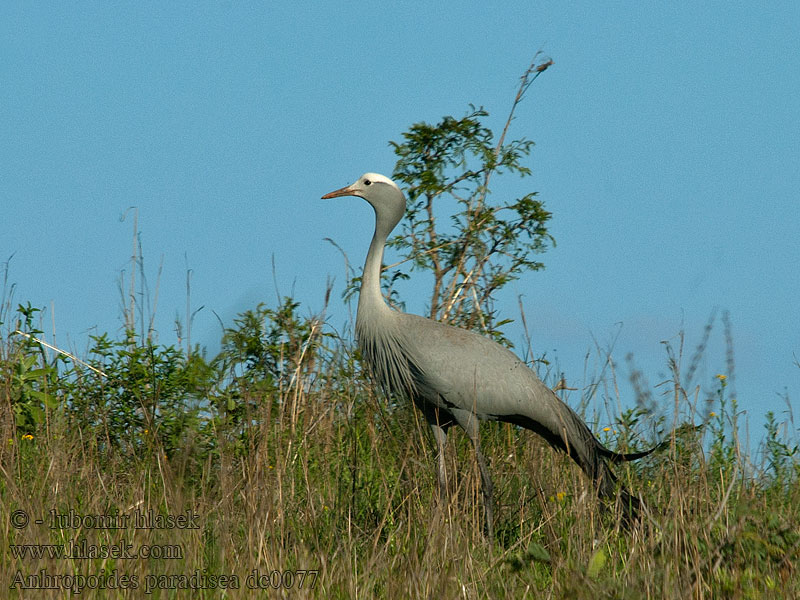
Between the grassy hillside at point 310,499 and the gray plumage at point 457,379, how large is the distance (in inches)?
8.2

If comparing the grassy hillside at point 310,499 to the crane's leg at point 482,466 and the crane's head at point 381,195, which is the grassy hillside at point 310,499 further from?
the crane's head at point 381,195

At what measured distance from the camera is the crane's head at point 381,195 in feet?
20.8

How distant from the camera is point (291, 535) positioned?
14.8 ft

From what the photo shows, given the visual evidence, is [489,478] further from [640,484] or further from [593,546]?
[593,546]

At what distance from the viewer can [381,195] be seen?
250 inches

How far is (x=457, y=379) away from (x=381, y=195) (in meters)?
1.39

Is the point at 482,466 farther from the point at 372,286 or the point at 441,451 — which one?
the point at 372,286

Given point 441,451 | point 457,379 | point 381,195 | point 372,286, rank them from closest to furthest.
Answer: point 441,451
point 457,379
point 372,286
point 381,195

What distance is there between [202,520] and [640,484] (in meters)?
2.94

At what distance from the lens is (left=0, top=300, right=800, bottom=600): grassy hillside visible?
363 centimetres

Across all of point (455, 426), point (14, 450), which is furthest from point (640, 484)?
point (14, 450)

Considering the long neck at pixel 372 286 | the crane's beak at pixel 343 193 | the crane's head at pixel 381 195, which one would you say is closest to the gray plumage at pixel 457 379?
the long neck at pixel 372 286

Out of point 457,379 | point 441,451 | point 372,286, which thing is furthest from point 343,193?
point 441,451

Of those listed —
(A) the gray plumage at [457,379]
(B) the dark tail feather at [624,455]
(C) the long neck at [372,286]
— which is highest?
(C) the long neck at [372,286]
